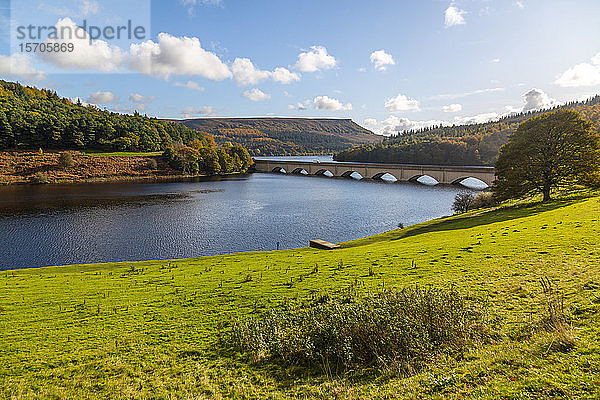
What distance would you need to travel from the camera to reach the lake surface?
3728 cm

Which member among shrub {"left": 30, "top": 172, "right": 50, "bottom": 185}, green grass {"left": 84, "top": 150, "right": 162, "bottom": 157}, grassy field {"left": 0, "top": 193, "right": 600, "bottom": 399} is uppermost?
green grass {"left": 84, "top": 150, "right": 162, "bottom": 157}

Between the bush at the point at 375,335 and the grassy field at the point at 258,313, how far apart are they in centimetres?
53

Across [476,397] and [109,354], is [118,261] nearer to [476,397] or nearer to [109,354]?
[109,354]

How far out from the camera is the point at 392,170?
130875 millimetres

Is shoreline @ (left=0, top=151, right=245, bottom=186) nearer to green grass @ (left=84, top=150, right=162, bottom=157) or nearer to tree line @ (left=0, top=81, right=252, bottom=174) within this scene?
green grass @ (left=84, top=150, right=162, bottom=157)

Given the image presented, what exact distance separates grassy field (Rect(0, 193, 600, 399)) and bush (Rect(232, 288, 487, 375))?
1.74ft

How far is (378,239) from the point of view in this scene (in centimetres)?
3769

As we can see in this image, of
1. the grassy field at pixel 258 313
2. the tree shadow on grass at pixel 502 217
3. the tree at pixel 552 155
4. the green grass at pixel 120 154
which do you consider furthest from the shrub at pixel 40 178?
the tree at pixel 552 155

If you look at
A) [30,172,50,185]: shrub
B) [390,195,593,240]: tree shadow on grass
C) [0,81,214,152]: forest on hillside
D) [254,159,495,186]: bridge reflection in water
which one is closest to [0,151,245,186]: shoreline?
[30,172,50,185]: shrub

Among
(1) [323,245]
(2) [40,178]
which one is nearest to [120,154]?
(2) [40,178]

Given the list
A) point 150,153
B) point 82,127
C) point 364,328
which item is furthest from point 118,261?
point 82,127

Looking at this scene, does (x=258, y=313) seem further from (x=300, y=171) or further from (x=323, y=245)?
(x=300, y=171)

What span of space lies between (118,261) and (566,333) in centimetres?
3622

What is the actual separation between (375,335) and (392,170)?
127 m
